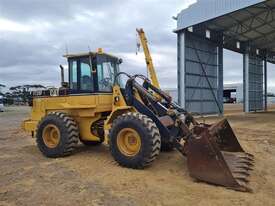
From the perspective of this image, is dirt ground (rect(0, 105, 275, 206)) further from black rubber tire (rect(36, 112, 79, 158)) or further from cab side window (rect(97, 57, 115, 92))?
cab side window (rect(97, 57, 115, 92))

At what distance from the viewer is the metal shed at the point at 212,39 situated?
20.7 metres

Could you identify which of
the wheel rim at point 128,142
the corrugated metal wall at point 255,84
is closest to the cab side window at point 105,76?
the wheel rim at point 128,142

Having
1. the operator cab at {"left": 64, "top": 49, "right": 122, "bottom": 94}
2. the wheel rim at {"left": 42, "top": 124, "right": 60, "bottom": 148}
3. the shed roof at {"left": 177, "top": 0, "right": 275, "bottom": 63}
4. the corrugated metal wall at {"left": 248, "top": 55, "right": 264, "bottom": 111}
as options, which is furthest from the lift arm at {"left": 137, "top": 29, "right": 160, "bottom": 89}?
the corrugated metal wall at {"left": 248, "top": 55, "right": 264, "bottom": 111}

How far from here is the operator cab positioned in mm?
8820

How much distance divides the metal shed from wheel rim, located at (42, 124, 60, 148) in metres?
13.1

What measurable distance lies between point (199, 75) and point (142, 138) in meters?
16.6

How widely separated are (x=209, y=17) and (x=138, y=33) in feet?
37.5

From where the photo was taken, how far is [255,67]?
31.8 metres

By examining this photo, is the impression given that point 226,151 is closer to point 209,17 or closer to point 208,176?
point 208,176

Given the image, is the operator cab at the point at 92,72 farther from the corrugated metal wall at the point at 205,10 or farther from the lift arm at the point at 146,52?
the corrugated metal wall at the point at 205,10

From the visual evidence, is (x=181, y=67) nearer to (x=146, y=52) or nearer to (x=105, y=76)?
(x=146, y=52)

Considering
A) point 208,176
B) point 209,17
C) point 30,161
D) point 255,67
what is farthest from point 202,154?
point 255,67

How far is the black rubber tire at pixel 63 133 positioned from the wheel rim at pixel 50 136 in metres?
0.10

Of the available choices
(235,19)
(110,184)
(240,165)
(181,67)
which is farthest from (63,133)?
(235,19)
